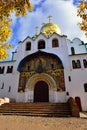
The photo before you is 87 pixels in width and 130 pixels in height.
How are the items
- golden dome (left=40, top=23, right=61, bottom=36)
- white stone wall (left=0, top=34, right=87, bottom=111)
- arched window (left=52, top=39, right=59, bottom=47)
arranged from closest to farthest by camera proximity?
white stone wall (left=0, top=34, right=87, bottom=111), arched window (left=52, top=39, right=59, bottom=47), golden dome (left=40, top=23, right=61, bottom=36)

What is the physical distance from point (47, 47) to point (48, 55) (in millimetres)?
1405

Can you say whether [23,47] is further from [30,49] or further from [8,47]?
[8,47]

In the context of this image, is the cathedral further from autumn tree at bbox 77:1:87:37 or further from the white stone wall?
autumn tree at bbox 77:1:87:37

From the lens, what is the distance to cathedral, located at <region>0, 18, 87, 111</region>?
15055mm

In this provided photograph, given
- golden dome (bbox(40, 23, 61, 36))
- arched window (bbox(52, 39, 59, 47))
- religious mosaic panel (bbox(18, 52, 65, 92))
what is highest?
golden dome (bbox(40, 23, 61, 36))

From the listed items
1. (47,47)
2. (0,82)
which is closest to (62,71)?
(47,47)

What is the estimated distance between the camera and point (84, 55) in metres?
16.8

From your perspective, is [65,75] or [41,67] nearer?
[65,75]

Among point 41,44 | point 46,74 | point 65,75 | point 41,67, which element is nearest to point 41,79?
point 46,74

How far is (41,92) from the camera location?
54.4 feet

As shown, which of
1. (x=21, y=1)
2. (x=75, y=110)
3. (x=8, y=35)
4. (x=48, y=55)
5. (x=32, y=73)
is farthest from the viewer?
(x=48, y=55)

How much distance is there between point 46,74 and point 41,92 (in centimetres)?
257

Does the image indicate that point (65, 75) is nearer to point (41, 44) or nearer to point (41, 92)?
point (41, 92)

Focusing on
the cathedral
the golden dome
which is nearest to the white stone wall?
the cathedral
